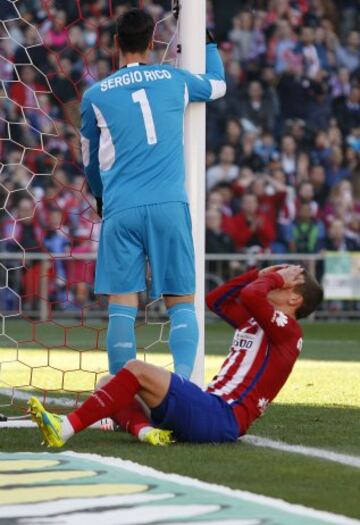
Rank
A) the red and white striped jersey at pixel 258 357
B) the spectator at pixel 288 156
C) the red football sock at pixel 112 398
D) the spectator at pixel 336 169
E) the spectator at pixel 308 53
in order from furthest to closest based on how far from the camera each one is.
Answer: the spectator at pixel 308 53 < the spectator at pixel 336 169 < the spectator at pixel 288 156 < the red and white striped jersey at pixel 258 357 < the red football sock at pixel 112 398

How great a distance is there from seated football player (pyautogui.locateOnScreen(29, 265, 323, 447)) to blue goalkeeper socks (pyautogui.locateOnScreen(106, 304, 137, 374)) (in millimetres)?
357

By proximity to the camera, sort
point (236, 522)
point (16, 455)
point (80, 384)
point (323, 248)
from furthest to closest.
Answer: point (323, 248)
point (80, 384)
point (16, 455)
point (236, 522)

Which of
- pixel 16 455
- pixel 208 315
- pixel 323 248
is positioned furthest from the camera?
pixel 323 248

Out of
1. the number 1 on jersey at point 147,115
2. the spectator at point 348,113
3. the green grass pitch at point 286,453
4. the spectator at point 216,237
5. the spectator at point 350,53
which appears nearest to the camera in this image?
the green grass pitch at point 286,453

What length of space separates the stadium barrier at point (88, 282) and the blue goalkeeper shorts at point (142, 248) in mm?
9774

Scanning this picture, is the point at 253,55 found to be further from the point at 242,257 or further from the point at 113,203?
the point at 113,203

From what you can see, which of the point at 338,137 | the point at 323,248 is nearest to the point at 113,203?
the point at 323,248

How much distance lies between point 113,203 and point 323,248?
42.1ft

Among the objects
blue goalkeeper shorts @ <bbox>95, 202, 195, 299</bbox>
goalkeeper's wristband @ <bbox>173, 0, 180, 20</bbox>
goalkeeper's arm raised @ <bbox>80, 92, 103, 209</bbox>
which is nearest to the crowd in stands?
goalkeeper's wristband @ <bbox>173, 0, 180, 20</bbox>

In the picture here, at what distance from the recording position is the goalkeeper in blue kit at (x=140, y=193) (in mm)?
6457

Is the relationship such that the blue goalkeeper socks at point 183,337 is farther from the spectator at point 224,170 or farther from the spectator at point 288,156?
the spectator at point 288,156

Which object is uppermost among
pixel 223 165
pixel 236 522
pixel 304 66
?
pixel 304 66

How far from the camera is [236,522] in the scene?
417 cm

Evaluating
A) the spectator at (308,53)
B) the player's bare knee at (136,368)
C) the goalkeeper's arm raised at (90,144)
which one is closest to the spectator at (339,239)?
the spectator at (308,53)
